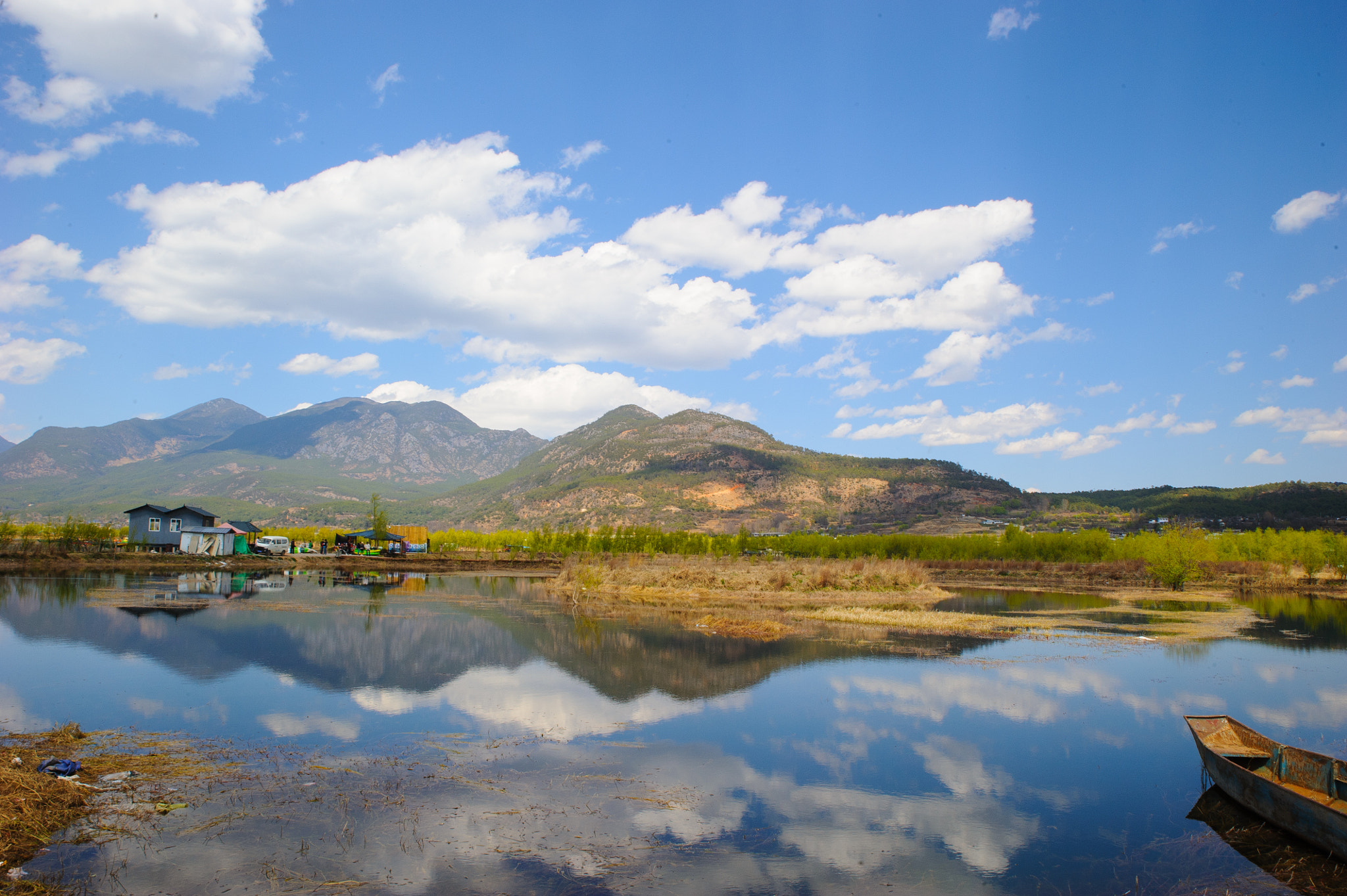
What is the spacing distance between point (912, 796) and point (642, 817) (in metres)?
5.10

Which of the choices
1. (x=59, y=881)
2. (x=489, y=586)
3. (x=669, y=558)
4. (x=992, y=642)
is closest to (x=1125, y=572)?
(x=669, y=558)

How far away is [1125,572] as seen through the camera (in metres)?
75.6

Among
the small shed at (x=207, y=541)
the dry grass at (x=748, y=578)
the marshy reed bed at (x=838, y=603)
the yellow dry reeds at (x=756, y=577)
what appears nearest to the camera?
the marshy reed bed at (x=838, y=603)

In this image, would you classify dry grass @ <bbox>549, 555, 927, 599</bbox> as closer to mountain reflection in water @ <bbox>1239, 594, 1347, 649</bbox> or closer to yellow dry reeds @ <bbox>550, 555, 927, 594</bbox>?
yellow dry reeds @ <bbox>550, 555, 927, 594</bbox>

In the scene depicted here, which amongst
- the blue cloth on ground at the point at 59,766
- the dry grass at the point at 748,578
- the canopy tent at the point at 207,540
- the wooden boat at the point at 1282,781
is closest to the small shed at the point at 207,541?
the canopy tent at the point at 207,540

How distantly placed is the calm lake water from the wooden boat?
92cm

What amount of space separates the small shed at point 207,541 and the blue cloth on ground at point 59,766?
63307 mm

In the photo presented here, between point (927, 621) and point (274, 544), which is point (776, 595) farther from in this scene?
point (274, 544)

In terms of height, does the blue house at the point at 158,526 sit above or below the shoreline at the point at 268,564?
above

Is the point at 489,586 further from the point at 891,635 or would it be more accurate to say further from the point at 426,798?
the point at 426,798

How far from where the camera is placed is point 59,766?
1147 cm

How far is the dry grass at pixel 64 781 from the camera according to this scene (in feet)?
30.2

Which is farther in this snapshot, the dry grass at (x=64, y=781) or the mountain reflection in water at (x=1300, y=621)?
the mountain reflection in water at (x=1300, y=621)

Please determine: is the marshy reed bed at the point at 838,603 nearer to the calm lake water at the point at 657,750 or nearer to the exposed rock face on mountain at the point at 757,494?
the calm lake water at the point at 657,750
